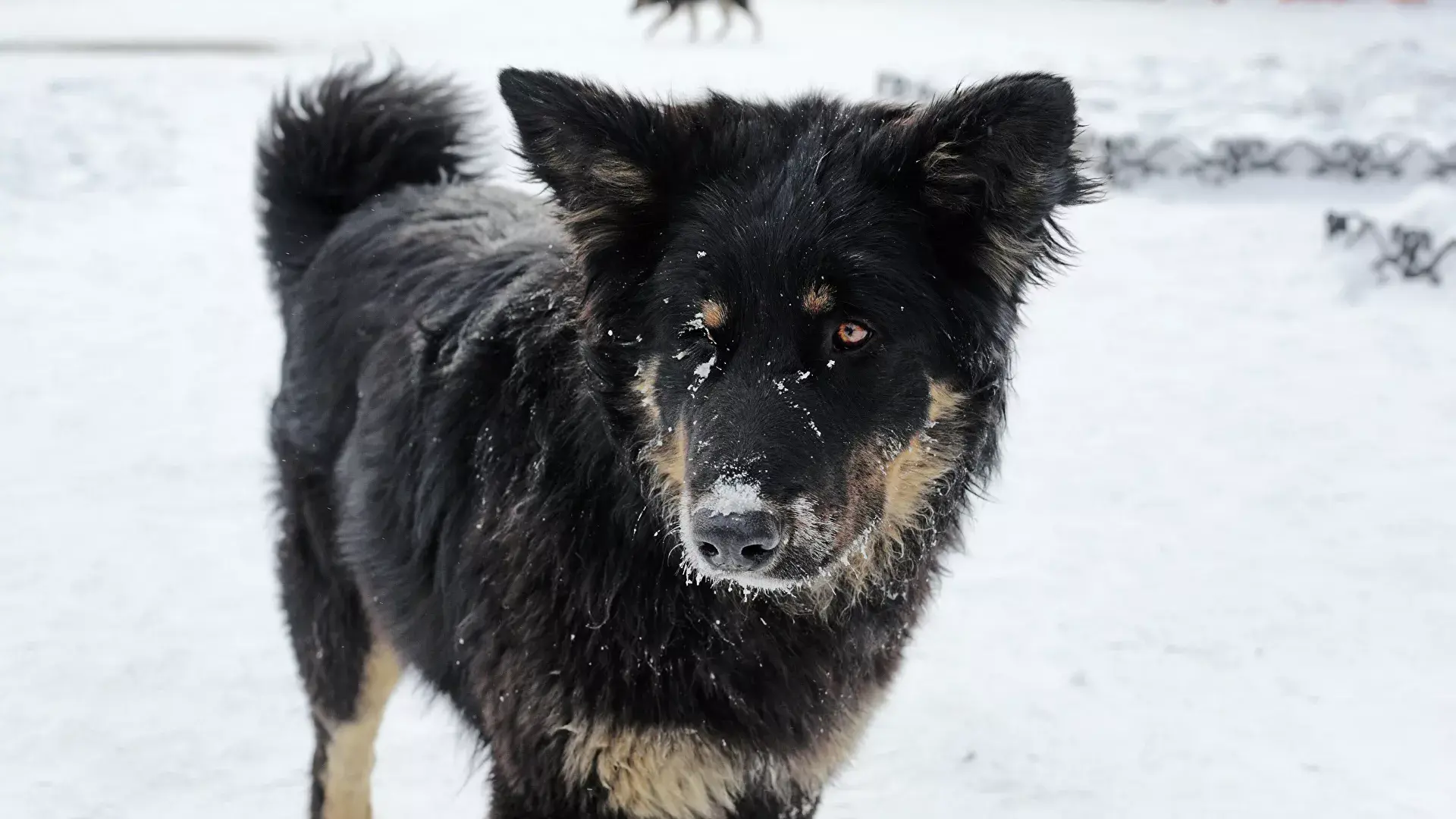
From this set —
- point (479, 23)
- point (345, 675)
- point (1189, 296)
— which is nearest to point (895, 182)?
point (345, 675)

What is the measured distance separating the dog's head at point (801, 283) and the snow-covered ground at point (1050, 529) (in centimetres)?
79

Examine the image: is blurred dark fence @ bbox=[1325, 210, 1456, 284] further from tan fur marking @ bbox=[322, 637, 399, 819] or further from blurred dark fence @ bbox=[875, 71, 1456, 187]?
tan fur marking @ bbox=[322, 637, 399, 819]

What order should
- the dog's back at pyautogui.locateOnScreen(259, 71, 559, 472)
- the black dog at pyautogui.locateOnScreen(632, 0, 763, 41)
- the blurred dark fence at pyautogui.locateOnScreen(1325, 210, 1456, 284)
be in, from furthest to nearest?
the black dog at pyautogui.locateOnScreen(632, 0, 763, 41) → the blurred dark fence at pyautogui.locateOnScreen(1325, 210, 1456, 284) → the dog's back at pyautogui.locateOnScreen(259, 71, 559, 472)

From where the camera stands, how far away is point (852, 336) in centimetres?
274

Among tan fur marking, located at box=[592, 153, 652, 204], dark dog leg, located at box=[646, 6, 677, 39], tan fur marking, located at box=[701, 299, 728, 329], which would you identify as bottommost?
dark dog leg, located at box=[646, 6, 677, 39]

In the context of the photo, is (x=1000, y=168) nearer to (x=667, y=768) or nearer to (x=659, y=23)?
(x=667, y=768)

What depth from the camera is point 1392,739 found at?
175 inches

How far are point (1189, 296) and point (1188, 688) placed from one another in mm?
5819

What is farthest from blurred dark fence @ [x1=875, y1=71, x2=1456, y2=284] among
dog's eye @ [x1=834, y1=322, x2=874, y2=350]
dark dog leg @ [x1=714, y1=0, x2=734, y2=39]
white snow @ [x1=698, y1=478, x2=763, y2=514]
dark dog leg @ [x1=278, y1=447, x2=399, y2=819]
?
dark dog leg @ [x1=714, y1=0, x2=734, y2=39]

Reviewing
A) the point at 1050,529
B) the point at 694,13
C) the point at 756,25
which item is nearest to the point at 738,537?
the point at 1050,529

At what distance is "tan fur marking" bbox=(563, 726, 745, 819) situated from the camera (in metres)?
2.74

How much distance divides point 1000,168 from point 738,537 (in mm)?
1016

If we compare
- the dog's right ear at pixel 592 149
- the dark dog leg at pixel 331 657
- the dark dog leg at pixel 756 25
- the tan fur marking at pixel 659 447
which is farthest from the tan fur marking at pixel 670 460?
the dark dog leg at pixel 756 25

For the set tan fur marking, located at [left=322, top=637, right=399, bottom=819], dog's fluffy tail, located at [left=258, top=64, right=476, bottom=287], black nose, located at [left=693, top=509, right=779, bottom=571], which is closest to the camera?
black nose, located at [left=693, top=509, right=779, bottom=571]
